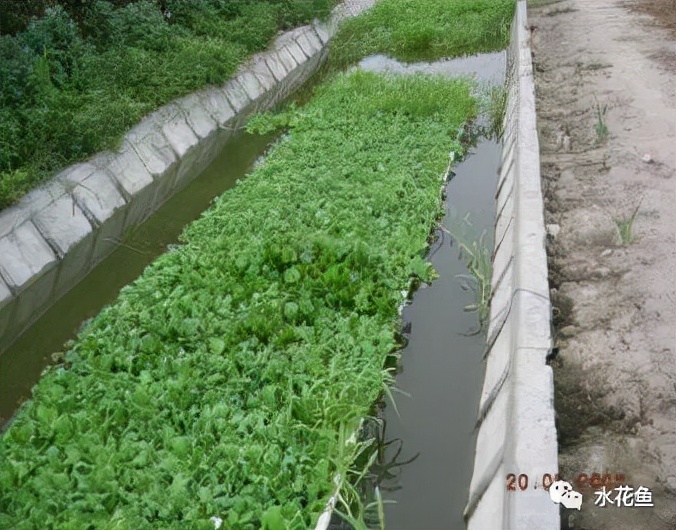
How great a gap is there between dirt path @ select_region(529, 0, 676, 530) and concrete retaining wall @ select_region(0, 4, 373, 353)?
4.38 m

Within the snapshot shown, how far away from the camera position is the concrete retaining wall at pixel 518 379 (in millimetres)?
3670

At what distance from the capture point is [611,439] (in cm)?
412

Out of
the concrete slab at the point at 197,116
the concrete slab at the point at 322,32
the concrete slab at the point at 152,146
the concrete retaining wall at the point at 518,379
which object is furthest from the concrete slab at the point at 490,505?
the concrete slab at the point at 322,32

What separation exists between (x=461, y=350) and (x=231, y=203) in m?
3.04

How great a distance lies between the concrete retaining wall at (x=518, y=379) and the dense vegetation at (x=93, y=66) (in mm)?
4658

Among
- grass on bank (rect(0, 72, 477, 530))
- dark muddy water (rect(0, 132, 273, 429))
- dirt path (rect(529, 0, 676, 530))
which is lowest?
dirt path (rect(529, 0, 676, 530))

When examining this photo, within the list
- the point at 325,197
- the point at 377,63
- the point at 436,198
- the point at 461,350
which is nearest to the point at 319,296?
the point at 461,350

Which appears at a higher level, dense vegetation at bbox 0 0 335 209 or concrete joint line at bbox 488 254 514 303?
dense vegetation at bbox 0 0 335 209

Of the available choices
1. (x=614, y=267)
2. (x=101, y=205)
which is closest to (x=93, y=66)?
(x=101, y=205)

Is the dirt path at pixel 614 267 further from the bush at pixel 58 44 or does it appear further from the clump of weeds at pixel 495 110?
the bush at pixel 58 44

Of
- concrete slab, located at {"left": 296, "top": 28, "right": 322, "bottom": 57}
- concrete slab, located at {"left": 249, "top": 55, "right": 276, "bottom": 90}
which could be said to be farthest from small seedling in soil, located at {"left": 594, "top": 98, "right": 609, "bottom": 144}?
concrete slab, located at {"left": 296, "top": 28, "right": 322, "bottom": 57}

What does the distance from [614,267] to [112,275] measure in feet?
15.2

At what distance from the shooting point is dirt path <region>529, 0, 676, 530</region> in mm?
3992

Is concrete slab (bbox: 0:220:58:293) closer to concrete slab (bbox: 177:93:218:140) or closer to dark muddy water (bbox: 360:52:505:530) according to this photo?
concrete slab (bbox: 177:93:218:140)
